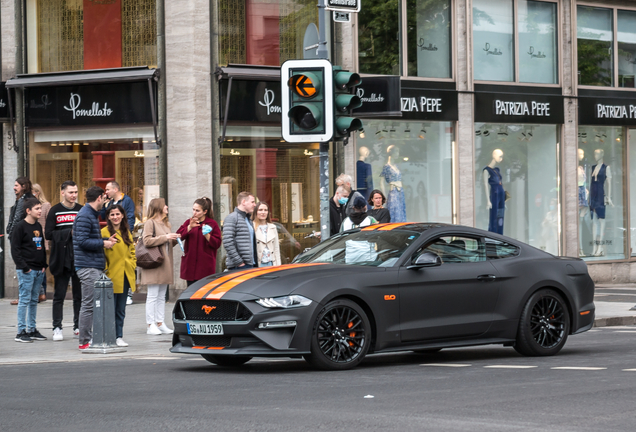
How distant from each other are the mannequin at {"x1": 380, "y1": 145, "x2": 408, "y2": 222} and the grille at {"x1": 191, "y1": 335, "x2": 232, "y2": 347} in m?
11.0

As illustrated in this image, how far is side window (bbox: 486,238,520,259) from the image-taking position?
10.6m

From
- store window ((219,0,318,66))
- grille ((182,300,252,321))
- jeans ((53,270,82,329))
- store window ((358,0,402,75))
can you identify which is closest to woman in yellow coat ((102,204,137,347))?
jeans ((53,270,82,329))

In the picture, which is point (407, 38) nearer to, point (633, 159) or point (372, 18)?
point (372, 18)

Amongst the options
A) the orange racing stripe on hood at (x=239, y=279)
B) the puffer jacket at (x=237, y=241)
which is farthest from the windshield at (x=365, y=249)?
the puffer jacket at (x=237, y=241)

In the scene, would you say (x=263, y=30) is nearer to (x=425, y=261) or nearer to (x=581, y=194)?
(x=581, y=194)

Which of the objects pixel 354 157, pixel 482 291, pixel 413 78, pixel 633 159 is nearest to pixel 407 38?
pixel 413 78

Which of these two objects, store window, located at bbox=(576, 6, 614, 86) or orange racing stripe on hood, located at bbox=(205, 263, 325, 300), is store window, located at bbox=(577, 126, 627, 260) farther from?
orange racing stripe on hood, located at bbox=(205, 263, 325, 300)

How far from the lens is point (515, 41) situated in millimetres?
21891

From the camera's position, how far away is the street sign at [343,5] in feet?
41.7

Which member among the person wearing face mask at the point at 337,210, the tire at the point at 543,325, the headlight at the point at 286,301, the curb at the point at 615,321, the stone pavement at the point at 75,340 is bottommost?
the curb at the point at 615,321

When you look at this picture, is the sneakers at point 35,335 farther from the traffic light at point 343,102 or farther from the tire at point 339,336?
the tire at point 339,336

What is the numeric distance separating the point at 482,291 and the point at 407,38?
1117 centimetres

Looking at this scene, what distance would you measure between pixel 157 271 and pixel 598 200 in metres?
13.0

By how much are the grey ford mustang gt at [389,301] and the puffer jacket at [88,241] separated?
2.27m
